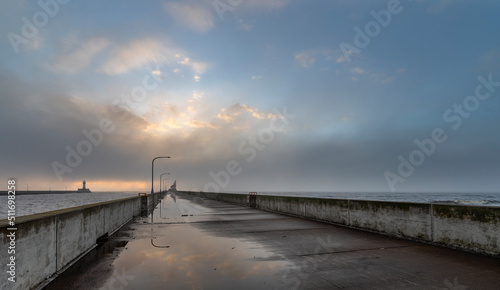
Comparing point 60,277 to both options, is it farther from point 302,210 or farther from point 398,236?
point 302,210

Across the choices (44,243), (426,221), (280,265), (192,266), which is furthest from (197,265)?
(426,221)

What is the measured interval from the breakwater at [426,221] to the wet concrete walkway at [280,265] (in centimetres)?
44

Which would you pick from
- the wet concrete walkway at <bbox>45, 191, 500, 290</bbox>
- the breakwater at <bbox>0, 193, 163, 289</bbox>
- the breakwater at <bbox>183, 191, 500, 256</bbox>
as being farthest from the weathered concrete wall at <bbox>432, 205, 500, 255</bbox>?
the breakwater at <bbox>0, 193, 163, 289</bbox>

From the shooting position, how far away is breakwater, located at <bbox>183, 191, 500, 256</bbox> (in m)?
7.38

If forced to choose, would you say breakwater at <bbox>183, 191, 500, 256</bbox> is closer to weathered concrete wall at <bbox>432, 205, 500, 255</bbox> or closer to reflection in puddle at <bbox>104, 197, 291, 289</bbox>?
weathered concrete wall at <bbox>432, 205, 500, 255</bbox>

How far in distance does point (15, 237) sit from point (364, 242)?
8.72m

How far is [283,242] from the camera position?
9.48 m

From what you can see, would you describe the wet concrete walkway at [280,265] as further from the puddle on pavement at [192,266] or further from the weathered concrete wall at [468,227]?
the weathered concrete wall at [468,227]

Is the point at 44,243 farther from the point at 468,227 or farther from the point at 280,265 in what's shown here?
the point at 468,227

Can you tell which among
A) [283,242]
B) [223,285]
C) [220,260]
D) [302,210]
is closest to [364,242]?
[283,242]

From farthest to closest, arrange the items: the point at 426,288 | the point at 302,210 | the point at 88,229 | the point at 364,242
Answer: the point at 302,210 < the point at 364,242 < the point at 88,229 < the point at 426,288

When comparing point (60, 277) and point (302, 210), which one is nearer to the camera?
point (60, 277)

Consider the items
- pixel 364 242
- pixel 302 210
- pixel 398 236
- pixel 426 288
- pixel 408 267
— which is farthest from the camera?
pixel 302 210

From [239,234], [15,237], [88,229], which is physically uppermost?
[15,237]
